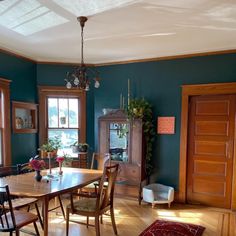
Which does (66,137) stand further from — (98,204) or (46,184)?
(98,204)

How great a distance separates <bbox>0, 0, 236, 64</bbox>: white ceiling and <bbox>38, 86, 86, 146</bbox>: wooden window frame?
2.27 feet

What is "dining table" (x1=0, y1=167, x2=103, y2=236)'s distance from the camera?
2377 mm

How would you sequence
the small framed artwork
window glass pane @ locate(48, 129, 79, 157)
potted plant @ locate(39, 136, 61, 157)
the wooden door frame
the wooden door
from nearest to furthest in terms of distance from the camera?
the wooden door → the wooden door frame → the small framed artwork → potted plant @ locate(39, 136, 61, 157) → window glass pane @ locate(48, 129, 79, 157)

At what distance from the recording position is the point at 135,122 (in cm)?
414

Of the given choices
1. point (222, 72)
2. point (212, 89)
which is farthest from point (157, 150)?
point (222, 72)

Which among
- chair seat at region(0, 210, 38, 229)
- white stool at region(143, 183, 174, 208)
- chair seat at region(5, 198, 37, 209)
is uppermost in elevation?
chair seat at region(0, 210, 38, 229)

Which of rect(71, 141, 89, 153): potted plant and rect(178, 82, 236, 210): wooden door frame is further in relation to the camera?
rect(71, 141, 89, 153): potted plant

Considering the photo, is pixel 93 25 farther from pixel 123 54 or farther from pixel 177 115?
pixel 177 115

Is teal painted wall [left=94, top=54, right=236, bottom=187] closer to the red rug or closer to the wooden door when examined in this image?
the wooden door

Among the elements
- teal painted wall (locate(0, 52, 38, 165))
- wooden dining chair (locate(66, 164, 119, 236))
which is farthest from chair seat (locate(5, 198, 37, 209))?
teal painted wall (locate(0, 52, 38, 165))

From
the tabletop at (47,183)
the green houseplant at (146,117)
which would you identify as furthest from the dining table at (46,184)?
the green houseplant at (146,117)

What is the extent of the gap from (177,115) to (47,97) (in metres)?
2.56

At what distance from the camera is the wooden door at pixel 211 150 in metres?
3.91

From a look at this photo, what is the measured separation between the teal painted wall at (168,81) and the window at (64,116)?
79cm
